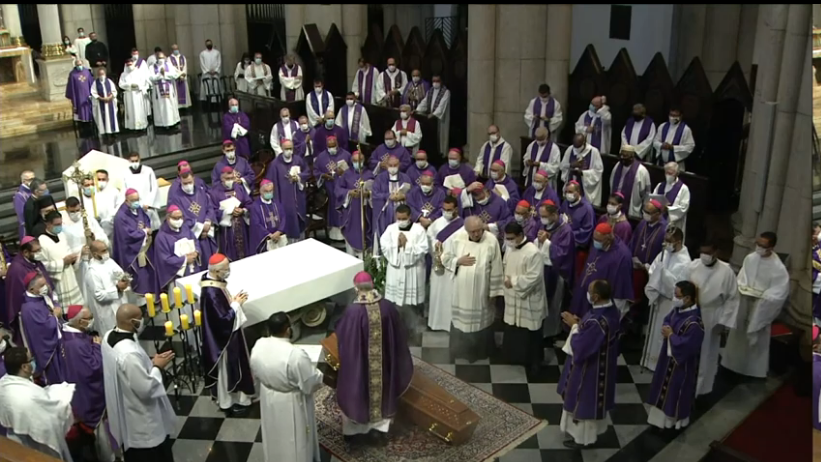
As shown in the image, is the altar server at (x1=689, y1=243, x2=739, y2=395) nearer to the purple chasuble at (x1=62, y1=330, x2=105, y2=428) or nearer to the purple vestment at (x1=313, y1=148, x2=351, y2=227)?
the purple chasuble at (x1=62, y1=330, x2=105, y2=428)

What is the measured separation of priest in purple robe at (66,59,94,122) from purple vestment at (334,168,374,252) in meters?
7.47

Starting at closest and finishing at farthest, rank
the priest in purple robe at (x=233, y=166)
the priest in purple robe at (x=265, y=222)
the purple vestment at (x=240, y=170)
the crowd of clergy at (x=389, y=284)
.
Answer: the crowd of clergy at (x=389, y=284)
the priest in purple robe at (x=265, y=222)
the priest in purple robe at (x=233, y=166)
the purple vestment at (x=240, y=170)

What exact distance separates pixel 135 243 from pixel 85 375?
3.08 m

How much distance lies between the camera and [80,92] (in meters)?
16.4

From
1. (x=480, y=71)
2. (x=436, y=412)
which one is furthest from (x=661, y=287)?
(x=480, y=71)

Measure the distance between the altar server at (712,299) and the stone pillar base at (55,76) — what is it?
584 inches

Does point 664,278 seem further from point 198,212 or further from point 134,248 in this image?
point 134,248

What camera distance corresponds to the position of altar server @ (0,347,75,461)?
19.3ft

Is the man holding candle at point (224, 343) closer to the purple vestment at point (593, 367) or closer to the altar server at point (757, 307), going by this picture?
the purple vestment at point (593, 367)

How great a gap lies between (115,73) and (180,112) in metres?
4.51

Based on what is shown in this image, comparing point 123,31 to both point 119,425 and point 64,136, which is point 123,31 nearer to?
point 64,136

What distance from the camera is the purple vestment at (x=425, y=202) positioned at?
1007 cm

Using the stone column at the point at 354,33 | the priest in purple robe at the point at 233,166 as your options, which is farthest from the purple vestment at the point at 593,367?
A: the stone column at the point at 354,33

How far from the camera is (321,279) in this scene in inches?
357
